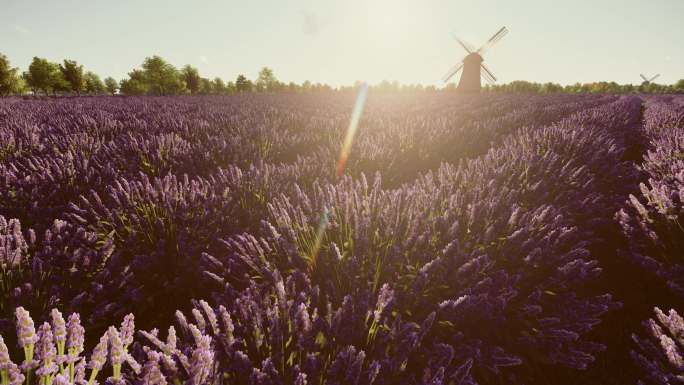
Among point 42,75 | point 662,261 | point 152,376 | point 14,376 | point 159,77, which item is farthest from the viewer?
point 159,77

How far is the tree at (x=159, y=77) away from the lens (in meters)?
44.1

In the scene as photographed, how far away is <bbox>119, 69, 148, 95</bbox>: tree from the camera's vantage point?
4178cm

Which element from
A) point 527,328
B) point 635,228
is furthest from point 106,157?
point 635,228

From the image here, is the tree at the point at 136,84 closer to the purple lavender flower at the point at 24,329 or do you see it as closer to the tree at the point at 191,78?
the tree at the point at 191,78

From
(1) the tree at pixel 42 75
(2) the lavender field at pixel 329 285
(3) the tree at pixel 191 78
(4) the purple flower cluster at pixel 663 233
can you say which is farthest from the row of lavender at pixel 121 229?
(3) the tree at pixel 191 78

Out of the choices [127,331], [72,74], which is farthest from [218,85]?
[127,331]

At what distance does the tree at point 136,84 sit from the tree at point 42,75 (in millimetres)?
7269

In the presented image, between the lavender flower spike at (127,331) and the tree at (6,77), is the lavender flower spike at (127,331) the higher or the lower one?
the lower one

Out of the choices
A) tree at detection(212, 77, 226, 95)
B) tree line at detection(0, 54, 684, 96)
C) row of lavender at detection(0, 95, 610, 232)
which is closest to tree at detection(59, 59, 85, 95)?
tree line at detection(0, 54, 684, 96)

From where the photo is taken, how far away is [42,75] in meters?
39.5

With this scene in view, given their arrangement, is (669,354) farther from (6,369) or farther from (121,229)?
(121,229)

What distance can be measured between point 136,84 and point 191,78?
30.1ft

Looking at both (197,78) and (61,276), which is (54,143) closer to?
(61,276)

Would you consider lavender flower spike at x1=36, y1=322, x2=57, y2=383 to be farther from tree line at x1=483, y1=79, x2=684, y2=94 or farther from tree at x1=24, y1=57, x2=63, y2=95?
tree at x1=24, y1=57, x2=63, y2=95
